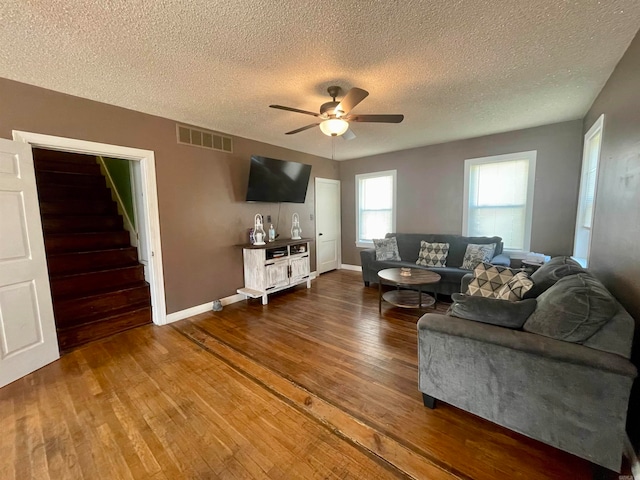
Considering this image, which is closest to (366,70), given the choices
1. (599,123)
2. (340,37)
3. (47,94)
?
(340,37)

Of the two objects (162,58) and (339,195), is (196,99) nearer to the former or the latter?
(162,58)

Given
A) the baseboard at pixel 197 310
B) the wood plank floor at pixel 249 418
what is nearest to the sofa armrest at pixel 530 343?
the wood plank floor at pixel 249 418

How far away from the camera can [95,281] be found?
3332 mm

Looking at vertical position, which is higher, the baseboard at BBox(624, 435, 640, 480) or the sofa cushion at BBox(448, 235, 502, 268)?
the sofa cushion at BBox(448, 235, 502, 268)

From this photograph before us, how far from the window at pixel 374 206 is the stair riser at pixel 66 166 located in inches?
194

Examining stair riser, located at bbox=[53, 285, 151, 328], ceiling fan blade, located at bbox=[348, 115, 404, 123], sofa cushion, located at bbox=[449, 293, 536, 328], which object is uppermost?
ceiling fan blade, located at bbox=[348, 115, 404, 123]

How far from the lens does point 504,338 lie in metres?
1.50

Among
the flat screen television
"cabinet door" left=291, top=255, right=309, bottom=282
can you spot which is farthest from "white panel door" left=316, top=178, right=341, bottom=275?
"cabinet door" left=291, top=255, right=309, bottom=282

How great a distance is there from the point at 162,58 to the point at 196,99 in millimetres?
731

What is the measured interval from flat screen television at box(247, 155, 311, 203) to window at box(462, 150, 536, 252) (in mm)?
2852

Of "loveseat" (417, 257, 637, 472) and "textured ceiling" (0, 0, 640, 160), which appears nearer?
"loveseat" (417, 257, 637, 472)

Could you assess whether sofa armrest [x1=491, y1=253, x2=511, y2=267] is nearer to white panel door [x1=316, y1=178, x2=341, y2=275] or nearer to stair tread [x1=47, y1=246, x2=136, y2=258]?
white panel door [x1=316, y1=178, x2=341, y2=275]

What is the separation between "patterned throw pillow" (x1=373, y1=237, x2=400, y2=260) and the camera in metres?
4.68

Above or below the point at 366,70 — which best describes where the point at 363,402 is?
below
